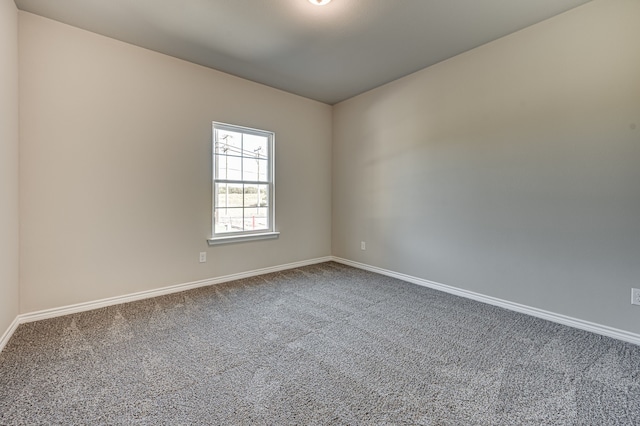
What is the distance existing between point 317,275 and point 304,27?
110 inches

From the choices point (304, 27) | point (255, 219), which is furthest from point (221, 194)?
point (304, 27)

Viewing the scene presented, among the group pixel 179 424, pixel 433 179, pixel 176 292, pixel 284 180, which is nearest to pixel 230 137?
pixel 284 180

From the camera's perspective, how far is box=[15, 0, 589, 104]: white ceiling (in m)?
2.23

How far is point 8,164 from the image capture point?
207 cm

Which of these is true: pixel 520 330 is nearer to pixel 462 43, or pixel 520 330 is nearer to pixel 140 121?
pixel 462 43

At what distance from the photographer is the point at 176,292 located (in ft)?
10.1

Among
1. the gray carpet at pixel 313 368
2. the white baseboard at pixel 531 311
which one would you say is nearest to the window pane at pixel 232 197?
the gray carpet at pixel 313 368

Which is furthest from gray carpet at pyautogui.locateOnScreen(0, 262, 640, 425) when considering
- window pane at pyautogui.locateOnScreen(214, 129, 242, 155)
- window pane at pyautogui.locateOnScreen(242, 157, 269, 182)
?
window pane at pyautogui.locateOnScreen(214, 129, 242, 155)

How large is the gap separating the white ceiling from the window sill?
2005mm

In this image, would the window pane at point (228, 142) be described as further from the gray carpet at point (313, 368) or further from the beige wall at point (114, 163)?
the gray carpet at point (313, 368)

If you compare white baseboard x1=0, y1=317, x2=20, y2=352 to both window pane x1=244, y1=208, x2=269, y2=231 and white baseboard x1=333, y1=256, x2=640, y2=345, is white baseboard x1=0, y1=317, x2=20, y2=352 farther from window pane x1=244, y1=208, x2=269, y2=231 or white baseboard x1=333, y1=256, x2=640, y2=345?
white baseboard x1=333, y1=256, x2=640, y2=345

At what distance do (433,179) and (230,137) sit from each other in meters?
2.53

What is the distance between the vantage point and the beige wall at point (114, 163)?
93.4 inches

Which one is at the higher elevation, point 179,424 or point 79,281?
point 79,281
